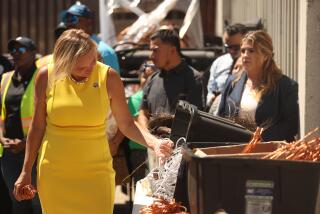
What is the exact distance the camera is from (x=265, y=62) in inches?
280

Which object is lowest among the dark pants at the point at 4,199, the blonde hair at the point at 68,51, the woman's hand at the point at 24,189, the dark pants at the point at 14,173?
the dark pants at the point at 4,199

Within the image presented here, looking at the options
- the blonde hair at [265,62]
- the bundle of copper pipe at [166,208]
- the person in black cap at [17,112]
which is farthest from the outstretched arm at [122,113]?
the person in black cap at [17,112]

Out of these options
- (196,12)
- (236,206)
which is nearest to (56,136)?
(236,206)

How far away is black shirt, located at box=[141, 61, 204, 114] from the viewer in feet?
25.2

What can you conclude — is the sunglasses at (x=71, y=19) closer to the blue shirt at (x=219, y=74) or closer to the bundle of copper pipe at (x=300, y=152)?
the blue shirt at (x=219, y=74)

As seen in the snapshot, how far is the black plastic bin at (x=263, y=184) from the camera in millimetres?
4105

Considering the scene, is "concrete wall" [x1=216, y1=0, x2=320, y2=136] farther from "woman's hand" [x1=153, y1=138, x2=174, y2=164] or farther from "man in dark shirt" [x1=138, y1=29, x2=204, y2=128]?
"woman's hand" [x1=153, y1=138, x2=174, y2=164]

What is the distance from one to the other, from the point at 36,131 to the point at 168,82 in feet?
7.33

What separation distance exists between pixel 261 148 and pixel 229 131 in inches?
22.4

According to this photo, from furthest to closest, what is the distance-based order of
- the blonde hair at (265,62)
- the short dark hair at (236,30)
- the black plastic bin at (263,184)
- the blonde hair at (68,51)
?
the short dark hair at (236,30) → the blonde hair at (265,62) → the blonde hair at (68,51) → the black plastic bin at (263,184)

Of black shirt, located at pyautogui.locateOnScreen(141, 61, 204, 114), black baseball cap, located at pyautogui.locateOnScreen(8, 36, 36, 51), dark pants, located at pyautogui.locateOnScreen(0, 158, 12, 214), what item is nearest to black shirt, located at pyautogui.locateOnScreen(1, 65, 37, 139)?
black baseball cap, located at pyautogui.locateOnScreen(8, 36, 36, 51)

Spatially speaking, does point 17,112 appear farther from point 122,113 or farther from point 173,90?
point 122,113

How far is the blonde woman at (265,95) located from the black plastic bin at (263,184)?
2.65 metres

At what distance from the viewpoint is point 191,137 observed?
17.7 ft
